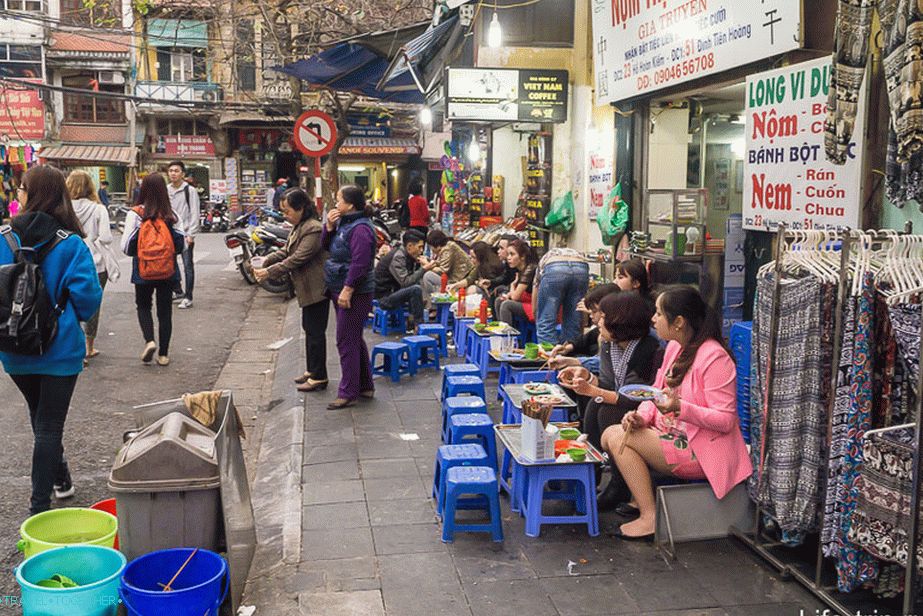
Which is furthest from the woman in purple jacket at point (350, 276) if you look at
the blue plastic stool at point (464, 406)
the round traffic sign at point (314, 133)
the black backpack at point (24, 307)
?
the round traffic sign at point (314, 133)

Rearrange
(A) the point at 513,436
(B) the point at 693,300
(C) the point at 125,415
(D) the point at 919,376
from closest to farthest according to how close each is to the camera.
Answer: (D) the point at 919,376 < (B) the point at 693,300 < (A) the point at 513,436 < (C) the point at 125,415

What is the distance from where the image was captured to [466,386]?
6605mm

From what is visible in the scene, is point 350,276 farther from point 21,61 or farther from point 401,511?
point 21,61

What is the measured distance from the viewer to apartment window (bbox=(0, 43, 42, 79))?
3575 cm

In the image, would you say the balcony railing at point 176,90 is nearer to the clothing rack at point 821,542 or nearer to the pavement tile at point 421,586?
the pavement tile at point 421,586

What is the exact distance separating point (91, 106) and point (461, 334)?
112ft

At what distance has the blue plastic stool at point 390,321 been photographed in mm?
10820

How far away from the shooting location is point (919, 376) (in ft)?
10.6

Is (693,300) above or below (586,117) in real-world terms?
below

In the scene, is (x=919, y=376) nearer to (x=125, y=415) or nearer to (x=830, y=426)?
(x=830, y=426)

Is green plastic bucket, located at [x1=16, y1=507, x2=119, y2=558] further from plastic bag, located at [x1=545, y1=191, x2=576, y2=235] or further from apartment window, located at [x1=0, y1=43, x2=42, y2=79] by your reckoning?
apartment window, located at [x1=0, y1=43, x2=42, y2=79]

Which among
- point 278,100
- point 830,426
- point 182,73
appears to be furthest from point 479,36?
point 182,73

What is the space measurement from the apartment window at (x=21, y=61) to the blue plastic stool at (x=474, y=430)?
120 feet

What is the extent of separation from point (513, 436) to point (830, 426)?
1.97 m
